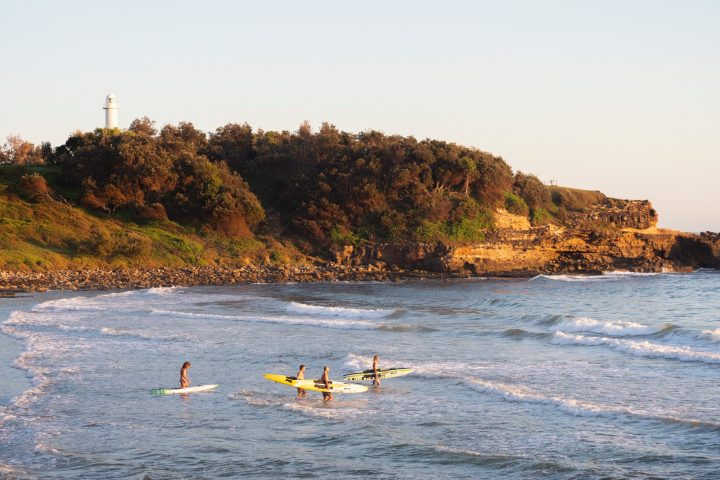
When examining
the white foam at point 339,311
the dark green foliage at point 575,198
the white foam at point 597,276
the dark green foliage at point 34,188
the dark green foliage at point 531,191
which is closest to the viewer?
the white foam at point 339,311

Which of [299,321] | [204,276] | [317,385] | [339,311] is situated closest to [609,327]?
[339,311]

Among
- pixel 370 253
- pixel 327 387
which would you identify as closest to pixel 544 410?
pixel 327 387

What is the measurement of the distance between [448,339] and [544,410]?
12293 millimetres

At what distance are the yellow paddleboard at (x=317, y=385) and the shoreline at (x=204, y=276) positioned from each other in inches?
1107

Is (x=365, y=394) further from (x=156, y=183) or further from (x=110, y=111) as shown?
(x=110, y=111)

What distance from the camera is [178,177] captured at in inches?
2510

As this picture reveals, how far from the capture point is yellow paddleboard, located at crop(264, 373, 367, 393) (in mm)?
22109

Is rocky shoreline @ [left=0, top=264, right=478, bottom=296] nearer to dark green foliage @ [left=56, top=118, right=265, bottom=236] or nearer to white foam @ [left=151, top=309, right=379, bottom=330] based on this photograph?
dark green foliage @ [left=56, top=118, right=265, bottom=236]

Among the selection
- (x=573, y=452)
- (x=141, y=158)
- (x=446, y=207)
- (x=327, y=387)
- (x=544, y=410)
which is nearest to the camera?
(x=573, y=452)

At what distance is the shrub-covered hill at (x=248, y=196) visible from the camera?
→ 194ft

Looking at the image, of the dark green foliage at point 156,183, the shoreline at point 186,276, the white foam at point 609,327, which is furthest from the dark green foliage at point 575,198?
the white foam at point 609,327

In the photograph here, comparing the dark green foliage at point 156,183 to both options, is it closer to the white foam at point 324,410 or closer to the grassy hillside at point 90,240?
the grassy hillside at point 90,240

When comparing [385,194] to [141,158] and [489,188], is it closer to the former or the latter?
[489,188]

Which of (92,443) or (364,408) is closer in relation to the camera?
(92,443)
